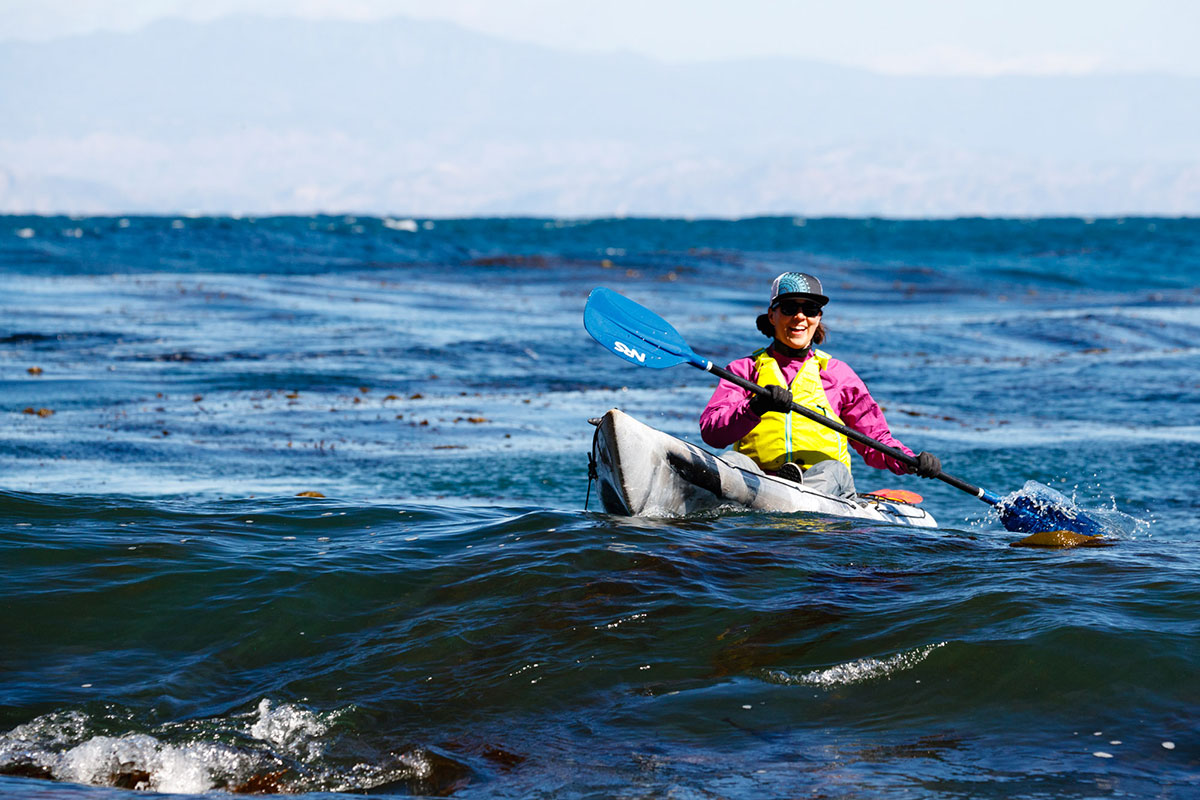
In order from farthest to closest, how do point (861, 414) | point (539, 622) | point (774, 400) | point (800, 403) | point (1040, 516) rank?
point (1040, 516) → point (861, 414) → point (800, 403) → point (774, 400) → point (539, 622)

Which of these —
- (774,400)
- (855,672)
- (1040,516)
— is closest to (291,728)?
(855,672)

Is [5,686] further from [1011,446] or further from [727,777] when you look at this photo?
[1011,446]

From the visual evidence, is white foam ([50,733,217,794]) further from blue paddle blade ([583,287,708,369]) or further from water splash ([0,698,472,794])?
blue paddle blade ([583,287,708,369])

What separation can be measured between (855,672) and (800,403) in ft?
9.10

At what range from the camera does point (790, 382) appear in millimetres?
8008

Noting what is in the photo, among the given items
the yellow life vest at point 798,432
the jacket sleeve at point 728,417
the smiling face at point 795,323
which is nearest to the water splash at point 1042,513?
the yellow life vest at point 798,432

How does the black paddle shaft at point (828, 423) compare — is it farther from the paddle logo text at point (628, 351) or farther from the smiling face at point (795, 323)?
the paddle logo text at point (628, 351)

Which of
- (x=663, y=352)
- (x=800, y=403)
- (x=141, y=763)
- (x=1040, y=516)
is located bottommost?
(x=141, y=763)

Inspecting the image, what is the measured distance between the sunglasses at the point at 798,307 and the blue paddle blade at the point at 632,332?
2.38ft

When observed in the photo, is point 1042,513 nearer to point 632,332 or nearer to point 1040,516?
point 1040,516

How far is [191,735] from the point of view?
5008mm

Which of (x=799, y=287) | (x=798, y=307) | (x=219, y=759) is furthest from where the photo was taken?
(x=798, y=307)

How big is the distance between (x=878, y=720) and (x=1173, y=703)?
1213 mm

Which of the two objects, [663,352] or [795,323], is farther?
[663,352]
